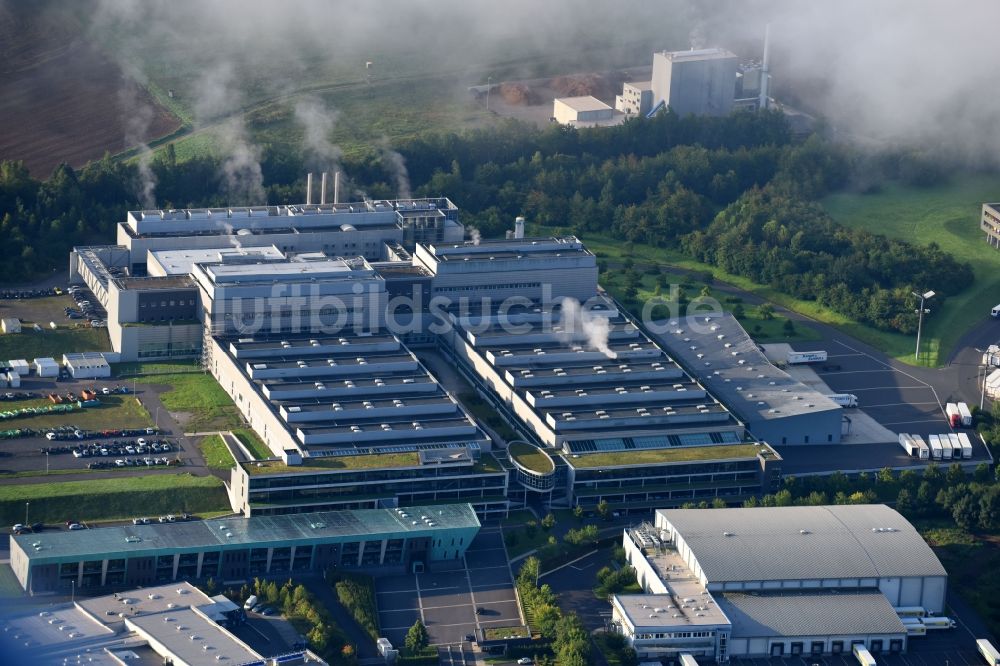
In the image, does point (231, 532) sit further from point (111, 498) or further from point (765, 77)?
point (765, 77)

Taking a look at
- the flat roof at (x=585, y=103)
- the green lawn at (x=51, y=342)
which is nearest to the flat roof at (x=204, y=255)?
the green lawn at (x=51, y=342)

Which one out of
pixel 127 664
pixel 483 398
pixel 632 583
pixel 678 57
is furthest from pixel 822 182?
pixel 127 664

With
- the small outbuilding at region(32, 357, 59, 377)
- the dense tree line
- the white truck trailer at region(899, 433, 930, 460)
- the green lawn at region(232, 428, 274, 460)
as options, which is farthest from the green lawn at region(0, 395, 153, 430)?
the dense tree line

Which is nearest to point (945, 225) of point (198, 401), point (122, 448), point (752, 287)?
point (752, 287)

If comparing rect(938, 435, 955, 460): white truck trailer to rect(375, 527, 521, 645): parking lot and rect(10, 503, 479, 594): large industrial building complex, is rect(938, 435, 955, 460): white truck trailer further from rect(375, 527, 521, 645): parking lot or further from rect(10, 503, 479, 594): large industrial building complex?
rect(10, 503, 479, 594): large industrial building complex

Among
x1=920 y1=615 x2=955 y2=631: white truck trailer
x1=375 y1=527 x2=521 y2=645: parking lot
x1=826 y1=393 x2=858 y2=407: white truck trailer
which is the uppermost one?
x1=375 y1=527 x2=521 y2=645: parking lot

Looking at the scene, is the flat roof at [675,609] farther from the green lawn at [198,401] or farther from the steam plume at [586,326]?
the green lawn at [198,401]

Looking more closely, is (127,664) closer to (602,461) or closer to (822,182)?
(602,461)
